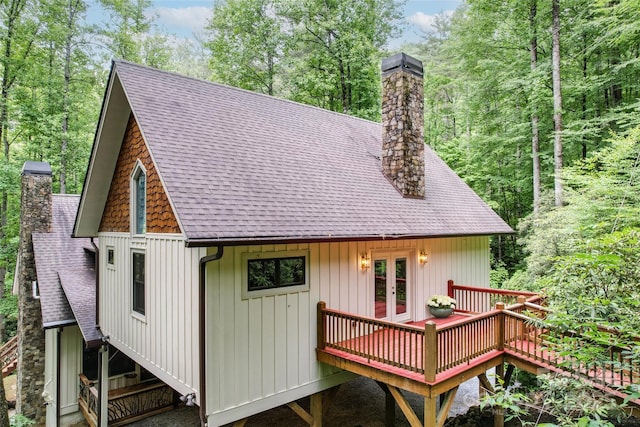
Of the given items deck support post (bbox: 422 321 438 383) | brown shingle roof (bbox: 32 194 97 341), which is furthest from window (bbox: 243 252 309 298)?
brown shingle roof (bbox: 32 194 97 341)

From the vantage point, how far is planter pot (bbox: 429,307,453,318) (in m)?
8.48

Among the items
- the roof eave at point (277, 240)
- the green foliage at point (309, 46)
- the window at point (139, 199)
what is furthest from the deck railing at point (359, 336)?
the green foliage at point (309, 46)

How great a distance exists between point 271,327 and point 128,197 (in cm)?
432

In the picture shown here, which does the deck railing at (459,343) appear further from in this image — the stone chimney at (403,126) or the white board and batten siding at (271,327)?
the stone chimney at (403,126)

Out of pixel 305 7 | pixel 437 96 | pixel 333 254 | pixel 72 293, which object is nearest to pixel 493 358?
pixel 333 254

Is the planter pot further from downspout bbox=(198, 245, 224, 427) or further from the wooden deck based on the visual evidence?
downspout bbox=(198, 245, 224, 427)

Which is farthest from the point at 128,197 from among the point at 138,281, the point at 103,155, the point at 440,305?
the point at 440,305

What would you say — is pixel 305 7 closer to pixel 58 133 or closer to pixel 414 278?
pixel 58 133

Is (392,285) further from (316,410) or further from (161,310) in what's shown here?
(161,310)

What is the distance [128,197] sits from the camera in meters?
7.61

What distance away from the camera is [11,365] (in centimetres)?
1363

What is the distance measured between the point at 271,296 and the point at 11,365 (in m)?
14.1

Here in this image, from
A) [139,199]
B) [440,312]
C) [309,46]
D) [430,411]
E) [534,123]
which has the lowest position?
[430,411]

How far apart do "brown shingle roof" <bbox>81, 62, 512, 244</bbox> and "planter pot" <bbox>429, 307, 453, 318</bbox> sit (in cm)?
178
